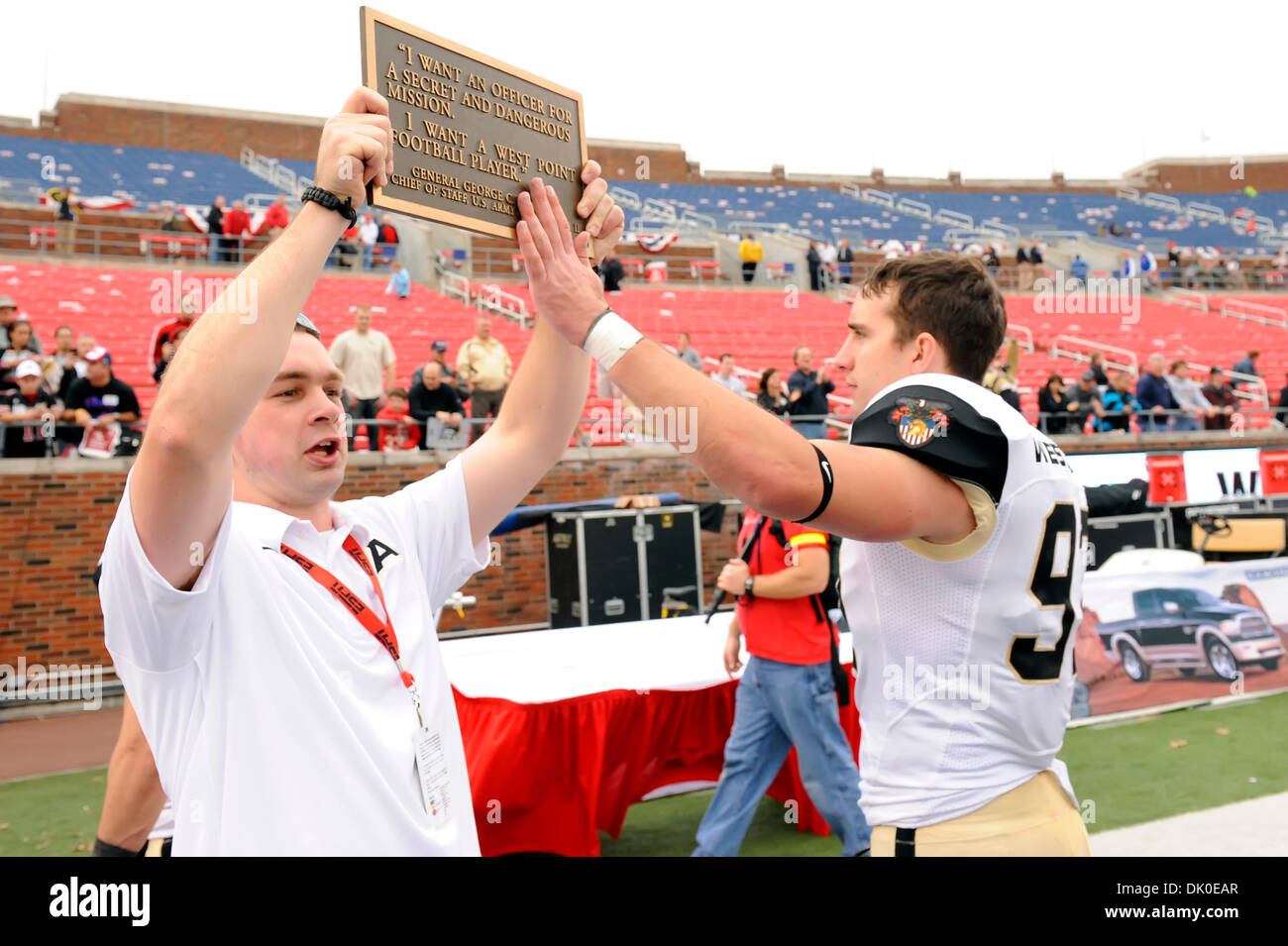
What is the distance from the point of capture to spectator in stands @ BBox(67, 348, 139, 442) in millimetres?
9656

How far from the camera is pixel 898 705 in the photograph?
6.98 ft

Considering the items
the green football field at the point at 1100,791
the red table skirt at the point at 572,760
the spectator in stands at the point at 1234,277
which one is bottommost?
the green football field at the point at 1100,791

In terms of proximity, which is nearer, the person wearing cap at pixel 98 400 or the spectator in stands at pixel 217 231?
the person wearing cap at pixel 98 400

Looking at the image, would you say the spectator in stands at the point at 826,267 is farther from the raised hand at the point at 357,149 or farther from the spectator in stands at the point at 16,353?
the raised hand at the point at 357,149

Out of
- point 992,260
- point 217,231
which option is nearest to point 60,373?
point 217,231

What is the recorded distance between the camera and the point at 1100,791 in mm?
6180

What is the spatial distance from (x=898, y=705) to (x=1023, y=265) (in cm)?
3298

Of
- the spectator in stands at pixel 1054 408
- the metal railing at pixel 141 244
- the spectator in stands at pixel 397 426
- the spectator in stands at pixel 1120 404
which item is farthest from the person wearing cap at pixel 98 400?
the spectator in stands at pixel 1120 404

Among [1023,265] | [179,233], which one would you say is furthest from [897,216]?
[179,233]

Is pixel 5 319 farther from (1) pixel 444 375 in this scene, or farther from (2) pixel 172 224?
(2) pixel 172 224

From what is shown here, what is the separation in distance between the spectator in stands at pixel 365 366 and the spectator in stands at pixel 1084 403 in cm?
1070

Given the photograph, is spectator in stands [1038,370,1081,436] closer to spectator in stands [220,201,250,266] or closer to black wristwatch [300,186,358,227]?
black wristwatch [300,186,358,227]

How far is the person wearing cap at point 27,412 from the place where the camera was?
9.43 metres

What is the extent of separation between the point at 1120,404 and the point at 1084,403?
2.77ft
